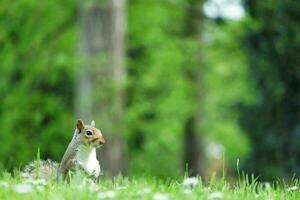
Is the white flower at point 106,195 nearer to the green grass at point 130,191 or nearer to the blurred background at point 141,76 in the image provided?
the green grass at point 130,191

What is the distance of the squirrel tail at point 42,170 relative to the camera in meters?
6.15

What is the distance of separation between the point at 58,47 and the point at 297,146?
565 centimetres

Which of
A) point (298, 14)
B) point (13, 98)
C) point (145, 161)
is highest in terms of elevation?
point (298, 14)

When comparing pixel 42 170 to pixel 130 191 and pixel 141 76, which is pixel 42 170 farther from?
pixel 141 76

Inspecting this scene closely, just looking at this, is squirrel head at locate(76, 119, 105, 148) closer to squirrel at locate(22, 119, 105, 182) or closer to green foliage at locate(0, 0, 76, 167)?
squirrel at locate(22, 119, 105, 182)

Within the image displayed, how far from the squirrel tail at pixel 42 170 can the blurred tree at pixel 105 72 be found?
10.2m

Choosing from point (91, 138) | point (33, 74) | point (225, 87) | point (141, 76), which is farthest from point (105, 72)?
point (91, 138)

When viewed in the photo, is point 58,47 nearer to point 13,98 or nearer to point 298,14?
point 13,98

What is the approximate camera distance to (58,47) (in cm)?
1867

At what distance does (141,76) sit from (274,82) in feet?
11.7

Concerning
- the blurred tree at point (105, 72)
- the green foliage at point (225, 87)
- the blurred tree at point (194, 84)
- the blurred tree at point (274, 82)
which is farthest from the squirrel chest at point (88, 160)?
the blurred tree at point (194, 84)

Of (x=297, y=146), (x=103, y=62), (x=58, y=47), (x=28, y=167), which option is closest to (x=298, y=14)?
(x=297, y=146)

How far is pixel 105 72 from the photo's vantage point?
17.2 metres

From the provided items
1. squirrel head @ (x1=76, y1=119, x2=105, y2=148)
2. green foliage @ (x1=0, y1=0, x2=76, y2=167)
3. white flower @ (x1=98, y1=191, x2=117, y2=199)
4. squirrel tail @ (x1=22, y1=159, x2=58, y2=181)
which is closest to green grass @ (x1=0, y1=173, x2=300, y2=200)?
white flower @ (x1=98, y1=191, x2=117, y2=199)
